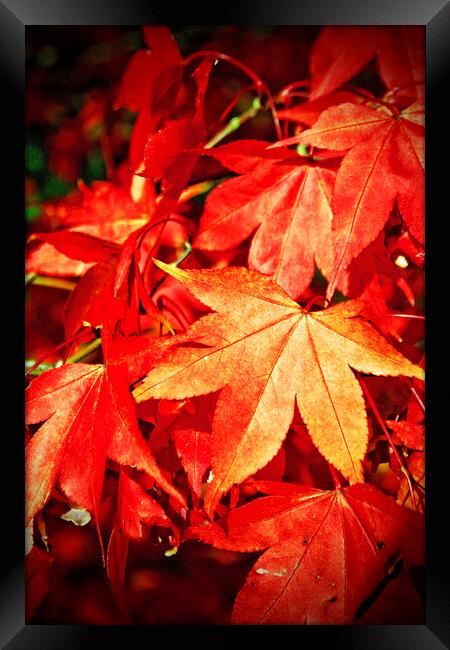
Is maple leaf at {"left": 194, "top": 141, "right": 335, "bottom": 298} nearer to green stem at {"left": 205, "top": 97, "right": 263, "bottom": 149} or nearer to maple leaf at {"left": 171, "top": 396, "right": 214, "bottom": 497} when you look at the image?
green stem at {"left": 205, "top": 97, "right": 263, "bottom": 149}

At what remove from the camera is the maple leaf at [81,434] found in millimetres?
625

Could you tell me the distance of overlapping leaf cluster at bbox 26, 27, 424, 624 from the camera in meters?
0.61

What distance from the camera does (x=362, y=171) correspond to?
62 centimetres

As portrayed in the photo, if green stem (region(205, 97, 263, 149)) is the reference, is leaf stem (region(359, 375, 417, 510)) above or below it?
below

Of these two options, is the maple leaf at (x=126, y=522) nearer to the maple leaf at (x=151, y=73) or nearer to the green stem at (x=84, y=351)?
the green stem at (x=84, y=351)

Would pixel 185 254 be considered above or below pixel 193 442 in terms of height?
above

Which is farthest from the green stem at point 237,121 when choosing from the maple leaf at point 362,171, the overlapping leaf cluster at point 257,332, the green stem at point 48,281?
the green stem at point 48,281

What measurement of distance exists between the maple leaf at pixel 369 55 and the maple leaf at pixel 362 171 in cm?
7

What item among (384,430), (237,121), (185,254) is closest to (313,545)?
(384,430)

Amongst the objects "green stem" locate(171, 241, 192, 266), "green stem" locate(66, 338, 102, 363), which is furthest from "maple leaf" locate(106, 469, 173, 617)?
"green stem" locate(171, 241, 192, 266)

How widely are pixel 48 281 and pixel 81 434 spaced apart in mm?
194
